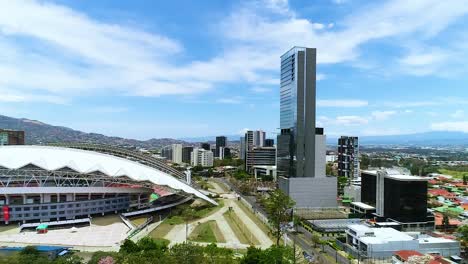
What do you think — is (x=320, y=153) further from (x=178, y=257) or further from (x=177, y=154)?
(x=177, y=154)

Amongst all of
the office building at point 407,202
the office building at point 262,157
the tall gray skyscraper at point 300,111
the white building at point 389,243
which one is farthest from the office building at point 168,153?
the white building at point 389,243

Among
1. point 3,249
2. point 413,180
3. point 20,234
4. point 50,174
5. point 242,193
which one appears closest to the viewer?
point 3,249

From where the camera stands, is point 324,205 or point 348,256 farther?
point 324,205

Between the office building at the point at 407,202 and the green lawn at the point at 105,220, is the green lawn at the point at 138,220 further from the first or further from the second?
the office building at the point at 407,202

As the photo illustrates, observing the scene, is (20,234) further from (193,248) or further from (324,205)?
(324,205)

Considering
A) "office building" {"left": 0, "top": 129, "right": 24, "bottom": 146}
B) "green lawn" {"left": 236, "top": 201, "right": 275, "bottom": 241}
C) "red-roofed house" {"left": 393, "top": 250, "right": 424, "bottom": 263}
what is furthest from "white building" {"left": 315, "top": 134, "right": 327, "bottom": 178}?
"office building" {"left": 0, "top": 129, "right": 24, "bottom": 146}

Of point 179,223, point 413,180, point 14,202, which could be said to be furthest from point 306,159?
point 14,202
